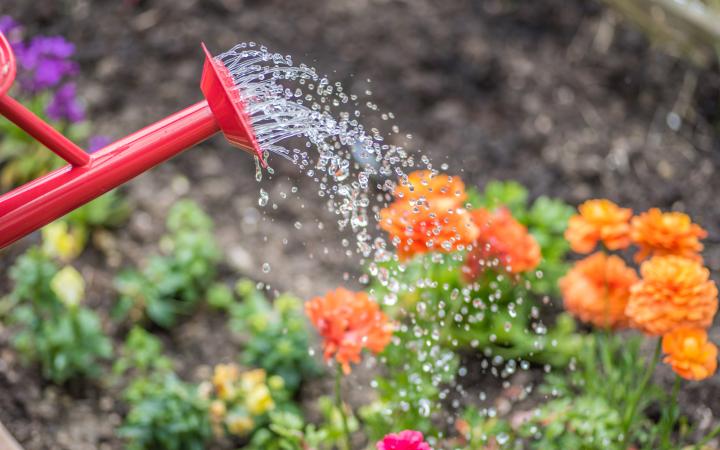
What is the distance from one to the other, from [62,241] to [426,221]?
1063mm

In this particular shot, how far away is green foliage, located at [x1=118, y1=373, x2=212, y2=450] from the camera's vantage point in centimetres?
177

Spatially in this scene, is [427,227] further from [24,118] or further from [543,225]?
[24,118]

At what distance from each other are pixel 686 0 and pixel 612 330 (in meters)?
1.36

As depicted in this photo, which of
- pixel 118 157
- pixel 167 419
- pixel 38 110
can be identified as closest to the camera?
pixel 118 157

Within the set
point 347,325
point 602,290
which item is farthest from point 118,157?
point 602,290

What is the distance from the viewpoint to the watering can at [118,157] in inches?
45.9

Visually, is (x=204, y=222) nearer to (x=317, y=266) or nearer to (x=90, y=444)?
(x=317, y=266)

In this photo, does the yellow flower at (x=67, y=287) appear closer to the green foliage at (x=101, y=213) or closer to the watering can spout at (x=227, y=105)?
the green foliage at (x=101, y=213)

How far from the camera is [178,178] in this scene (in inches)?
103

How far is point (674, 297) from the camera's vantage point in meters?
1.47

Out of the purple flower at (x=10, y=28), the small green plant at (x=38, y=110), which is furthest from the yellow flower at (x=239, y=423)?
the purple flower at (x=10, y=28)

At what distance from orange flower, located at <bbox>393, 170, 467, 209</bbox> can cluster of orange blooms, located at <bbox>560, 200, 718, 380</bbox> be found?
9.8 inches

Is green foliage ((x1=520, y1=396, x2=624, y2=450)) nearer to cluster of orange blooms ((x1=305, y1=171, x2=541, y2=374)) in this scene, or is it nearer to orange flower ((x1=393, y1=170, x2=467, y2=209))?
cluster of orange blooms ((x1=305, y1=171, x2=541, y2=374))

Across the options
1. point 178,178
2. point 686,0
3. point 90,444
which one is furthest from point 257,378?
point 686,0
